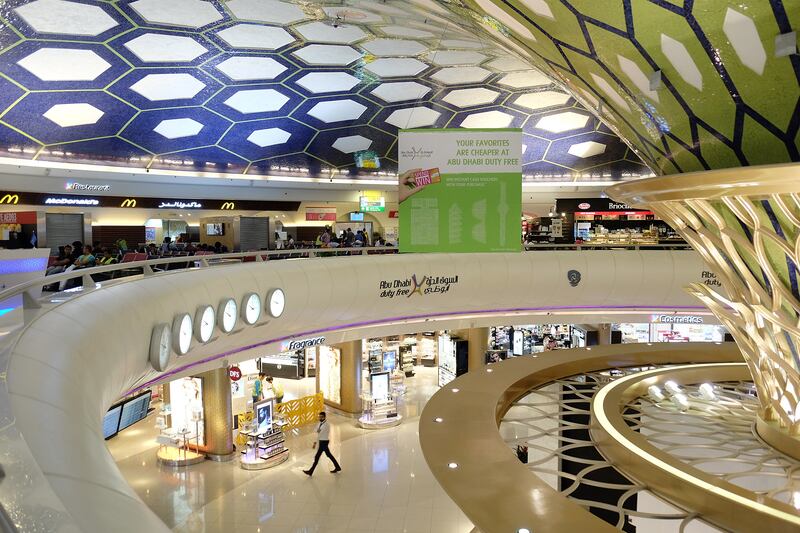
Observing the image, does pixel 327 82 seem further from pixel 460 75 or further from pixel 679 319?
pixel 679 319

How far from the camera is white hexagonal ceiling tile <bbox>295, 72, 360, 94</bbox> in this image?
14.6 metres

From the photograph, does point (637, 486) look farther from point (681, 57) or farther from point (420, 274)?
point (420, 274)

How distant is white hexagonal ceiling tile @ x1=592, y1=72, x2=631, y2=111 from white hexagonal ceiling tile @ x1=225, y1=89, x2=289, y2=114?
11767mm

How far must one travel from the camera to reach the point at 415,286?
1368 cm

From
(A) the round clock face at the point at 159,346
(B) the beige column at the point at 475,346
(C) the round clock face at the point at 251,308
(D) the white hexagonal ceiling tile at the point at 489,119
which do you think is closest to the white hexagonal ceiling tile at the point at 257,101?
(D) the white hexagonal ceiling tile at the point at 489,119

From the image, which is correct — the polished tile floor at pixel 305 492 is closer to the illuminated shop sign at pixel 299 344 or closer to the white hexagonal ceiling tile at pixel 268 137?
the illuminated shop sign at pixel 299 344

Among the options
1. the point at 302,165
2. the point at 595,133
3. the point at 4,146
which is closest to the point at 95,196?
the point at 4,146

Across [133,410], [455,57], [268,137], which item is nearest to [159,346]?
[133,410]

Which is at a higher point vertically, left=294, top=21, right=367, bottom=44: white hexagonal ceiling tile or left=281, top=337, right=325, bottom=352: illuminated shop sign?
left=294, top=21, right=367, bottom=44: white hexagonal ceiling tile

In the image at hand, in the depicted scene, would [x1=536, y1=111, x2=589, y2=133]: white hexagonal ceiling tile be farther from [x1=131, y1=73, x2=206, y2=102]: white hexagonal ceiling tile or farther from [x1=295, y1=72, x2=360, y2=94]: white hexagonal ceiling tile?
[x1=131, y1=73, x2=206, y2=102]: white hexagonal ceiling tile

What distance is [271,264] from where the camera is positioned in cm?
1088

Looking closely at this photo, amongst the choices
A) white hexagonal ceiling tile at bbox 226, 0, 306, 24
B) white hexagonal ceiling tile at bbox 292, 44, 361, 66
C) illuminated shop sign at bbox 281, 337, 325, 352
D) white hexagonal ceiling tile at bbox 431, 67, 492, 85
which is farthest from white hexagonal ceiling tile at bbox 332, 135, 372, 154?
illuminated shop sign at bbox 281, 337, 325, 352

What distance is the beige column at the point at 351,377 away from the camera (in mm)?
14758

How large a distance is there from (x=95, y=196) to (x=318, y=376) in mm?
8934
